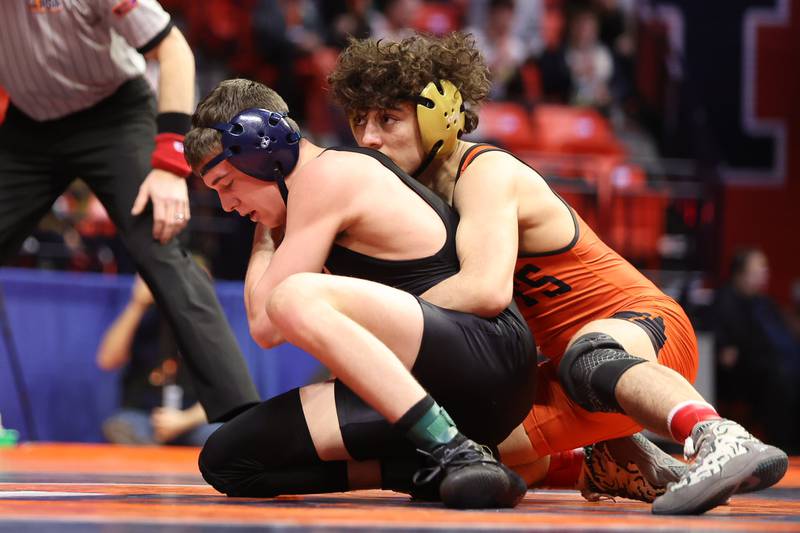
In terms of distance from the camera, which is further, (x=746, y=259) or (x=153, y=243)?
(x=746, y=259)

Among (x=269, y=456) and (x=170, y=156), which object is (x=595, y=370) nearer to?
(x=269, y=456)

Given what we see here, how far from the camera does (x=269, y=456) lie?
9.28ft

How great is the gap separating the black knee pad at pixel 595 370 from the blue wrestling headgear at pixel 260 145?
0.79 m

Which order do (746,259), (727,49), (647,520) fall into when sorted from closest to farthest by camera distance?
(647,520), (746,259), (727,49)

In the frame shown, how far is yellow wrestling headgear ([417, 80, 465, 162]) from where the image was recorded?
294 centimetres

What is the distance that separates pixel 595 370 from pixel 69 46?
6.30 feet

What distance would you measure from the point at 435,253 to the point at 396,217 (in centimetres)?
13

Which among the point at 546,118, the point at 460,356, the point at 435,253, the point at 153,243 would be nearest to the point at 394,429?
the point at 460,356

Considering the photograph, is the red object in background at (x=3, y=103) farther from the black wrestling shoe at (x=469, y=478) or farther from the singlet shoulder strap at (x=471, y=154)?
the black wrestling shoe at (x=469, y=478)

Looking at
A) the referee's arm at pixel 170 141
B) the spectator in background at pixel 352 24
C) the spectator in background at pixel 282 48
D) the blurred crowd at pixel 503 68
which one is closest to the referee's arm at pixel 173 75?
the referee's arm at pixel 170 141

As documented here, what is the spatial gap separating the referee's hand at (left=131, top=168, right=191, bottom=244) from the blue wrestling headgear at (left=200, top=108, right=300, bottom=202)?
0.63m

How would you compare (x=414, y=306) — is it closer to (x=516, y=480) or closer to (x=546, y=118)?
(x=516, y=480)

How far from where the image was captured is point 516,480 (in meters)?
2.60

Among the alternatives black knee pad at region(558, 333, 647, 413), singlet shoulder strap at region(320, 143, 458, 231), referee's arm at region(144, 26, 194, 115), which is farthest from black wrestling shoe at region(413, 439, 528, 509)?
referee's arm at region(144, 26, 194, 115)
